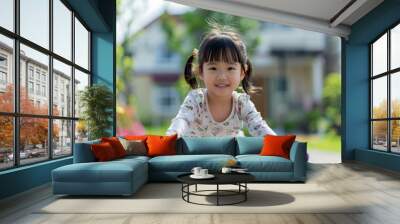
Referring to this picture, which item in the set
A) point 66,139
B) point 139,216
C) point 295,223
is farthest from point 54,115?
point 295,223

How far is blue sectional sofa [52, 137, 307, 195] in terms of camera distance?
4461mm

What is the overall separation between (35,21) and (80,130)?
8.40ft

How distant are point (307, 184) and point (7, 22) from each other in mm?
4189

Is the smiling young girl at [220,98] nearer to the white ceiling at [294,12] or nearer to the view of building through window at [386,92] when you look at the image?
the white ceiling at [294,12]

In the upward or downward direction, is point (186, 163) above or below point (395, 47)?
below

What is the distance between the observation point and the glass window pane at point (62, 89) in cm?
634

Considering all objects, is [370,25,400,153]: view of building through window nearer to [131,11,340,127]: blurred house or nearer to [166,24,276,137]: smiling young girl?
[166,24,276,137]: smiling young girl

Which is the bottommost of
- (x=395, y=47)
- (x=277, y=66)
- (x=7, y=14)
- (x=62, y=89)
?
(x=62, y=89)

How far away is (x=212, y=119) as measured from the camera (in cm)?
775

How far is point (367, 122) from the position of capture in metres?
9.12

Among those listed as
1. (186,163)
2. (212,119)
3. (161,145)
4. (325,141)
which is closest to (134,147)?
(161,145)

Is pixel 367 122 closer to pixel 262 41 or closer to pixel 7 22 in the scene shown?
pixel 7 22

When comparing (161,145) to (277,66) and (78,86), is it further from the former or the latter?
(277,66)

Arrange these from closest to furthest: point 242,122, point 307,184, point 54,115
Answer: point 307,184, point 54,115, point 242,122
